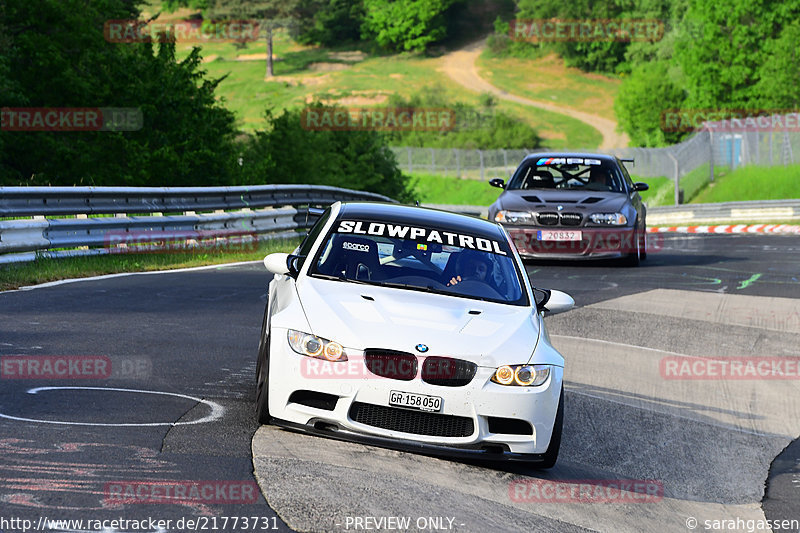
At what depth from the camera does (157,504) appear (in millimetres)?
5336

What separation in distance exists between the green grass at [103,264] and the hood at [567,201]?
4.66m

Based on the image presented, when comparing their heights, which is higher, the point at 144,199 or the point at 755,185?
the point at 144,199

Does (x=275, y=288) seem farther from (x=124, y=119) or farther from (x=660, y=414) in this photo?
(x=124, y=119)

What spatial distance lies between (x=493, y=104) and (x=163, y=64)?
85.5m

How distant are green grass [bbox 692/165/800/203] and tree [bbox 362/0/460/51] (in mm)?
98230

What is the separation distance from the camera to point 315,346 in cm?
677

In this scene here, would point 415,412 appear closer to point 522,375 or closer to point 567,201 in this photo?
point 522,375

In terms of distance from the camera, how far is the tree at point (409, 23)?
148 meters

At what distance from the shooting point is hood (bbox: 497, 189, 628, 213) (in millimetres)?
17625

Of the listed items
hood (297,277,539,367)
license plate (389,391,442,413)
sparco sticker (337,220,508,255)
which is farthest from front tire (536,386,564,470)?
sparco sticker (337,220,508,255)

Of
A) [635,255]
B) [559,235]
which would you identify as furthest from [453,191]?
[559,235]

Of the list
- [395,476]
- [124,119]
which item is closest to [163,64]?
[124,119]

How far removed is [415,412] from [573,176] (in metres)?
12.7

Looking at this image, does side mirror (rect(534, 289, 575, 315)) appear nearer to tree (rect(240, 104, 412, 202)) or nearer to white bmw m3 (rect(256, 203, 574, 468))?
white bmw m3 (rect(256, 203, 574, 468))
